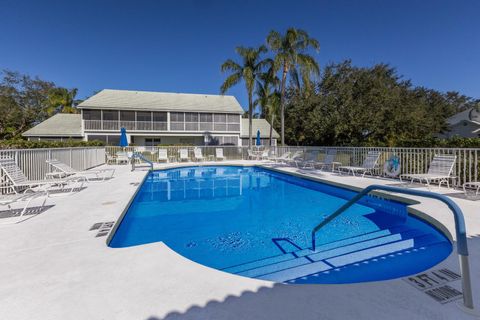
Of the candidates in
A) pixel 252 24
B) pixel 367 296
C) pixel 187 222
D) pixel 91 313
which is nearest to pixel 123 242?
pixel 187 222

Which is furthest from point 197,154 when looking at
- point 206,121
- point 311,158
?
point 206,121

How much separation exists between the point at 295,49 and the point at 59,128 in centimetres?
2419

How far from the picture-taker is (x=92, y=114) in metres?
23.1

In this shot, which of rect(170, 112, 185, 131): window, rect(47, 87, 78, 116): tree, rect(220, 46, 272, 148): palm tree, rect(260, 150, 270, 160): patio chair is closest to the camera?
rect(260, 150, 270, 160): patio chair

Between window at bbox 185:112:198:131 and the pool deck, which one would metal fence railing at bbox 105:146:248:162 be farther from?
the pool deck

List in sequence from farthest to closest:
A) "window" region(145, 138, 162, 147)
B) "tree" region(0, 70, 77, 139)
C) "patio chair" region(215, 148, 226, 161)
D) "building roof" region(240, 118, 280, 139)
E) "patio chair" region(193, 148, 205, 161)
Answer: "building roof" region(240, 118, 280, 139)
"tree" region(0, 70, 77, 139)
"window" region(145, 138, 162, 147)
"patio chair" region(215, 148, 226, 161)
"patio chair" region(193, 148, 205, 161)

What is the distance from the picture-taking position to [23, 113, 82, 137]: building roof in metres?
23.8

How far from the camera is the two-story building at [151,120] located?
23266 millimetres

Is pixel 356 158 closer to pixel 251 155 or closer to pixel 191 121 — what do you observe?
pixel 251 155

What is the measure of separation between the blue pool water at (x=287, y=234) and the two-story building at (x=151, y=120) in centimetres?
1802

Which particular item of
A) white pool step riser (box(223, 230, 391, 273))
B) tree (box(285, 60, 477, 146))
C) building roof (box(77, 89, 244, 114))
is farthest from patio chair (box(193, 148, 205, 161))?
white pool step riser (box(223, 230, 391, 273))

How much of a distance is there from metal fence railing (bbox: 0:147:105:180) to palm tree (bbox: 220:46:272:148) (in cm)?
1127

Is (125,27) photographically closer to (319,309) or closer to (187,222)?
(187,222)

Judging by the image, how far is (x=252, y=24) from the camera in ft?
61.2
